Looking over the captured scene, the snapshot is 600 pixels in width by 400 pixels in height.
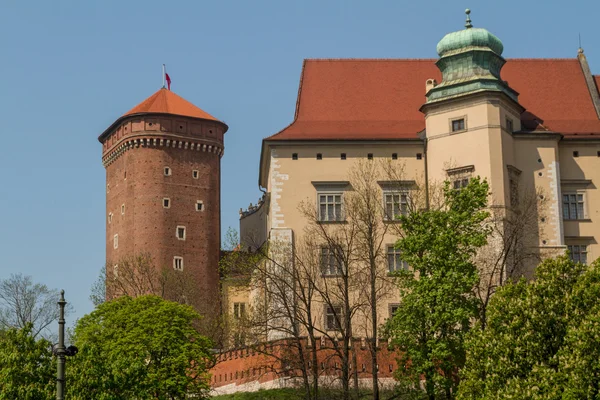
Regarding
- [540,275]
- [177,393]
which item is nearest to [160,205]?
[177,393]

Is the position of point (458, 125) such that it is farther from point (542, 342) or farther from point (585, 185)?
point (542, 342)

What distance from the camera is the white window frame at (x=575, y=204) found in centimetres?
5291

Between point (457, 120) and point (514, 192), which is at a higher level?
point (457, 120)

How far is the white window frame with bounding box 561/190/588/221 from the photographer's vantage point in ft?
174

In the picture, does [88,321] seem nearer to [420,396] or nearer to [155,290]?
[420,396]

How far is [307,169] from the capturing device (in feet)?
176

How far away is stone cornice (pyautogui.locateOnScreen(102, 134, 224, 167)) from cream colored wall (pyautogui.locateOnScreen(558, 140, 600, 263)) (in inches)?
1114

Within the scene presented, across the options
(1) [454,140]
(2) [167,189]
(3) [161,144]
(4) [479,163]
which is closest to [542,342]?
(4) [479,163]

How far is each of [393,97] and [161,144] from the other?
21.7 meters

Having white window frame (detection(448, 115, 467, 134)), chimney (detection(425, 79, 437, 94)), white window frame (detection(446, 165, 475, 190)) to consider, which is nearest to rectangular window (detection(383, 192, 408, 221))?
white window frame (detection(446, 165, 475, 190))

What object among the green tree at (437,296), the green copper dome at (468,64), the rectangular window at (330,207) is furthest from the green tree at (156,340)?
the green copper dome at (468,64)

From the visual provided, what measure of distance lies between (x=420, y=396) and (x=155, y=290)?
29926mm

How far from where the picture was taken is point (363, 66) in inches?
2290

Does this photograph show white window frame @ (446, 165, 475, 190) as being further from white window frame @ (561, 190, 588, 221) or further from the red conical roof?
the red conical roof
